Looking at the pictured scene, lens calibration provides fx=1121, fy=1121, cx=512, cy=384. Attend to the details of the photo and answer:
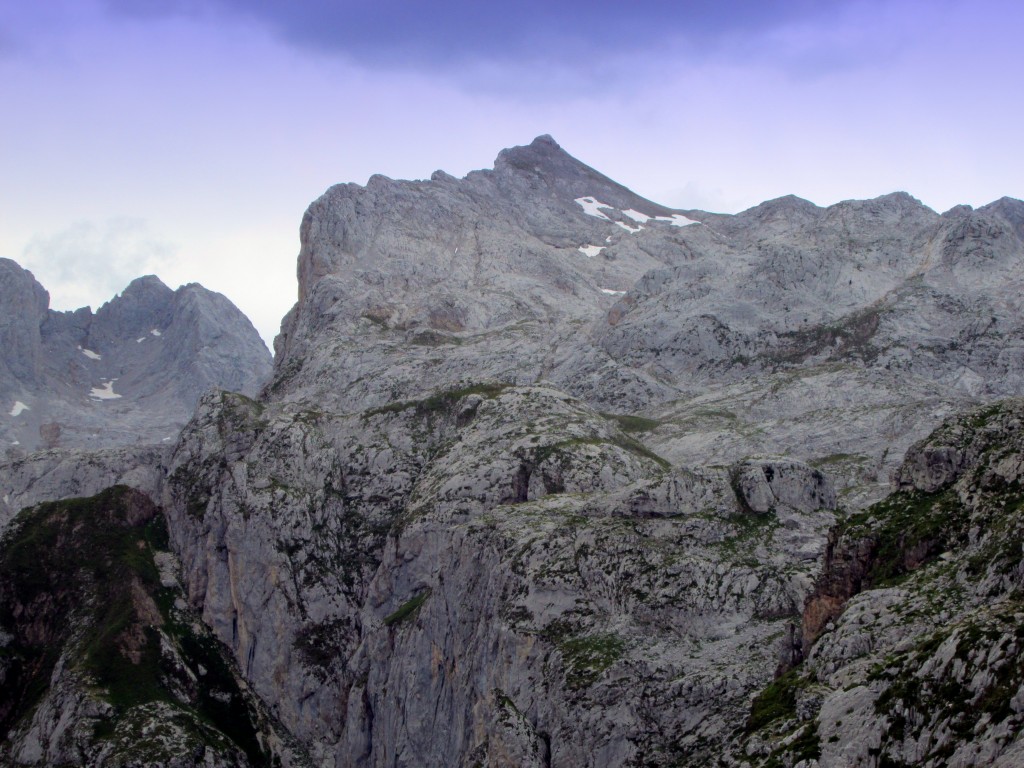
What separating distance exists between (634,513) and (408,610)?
2749cm

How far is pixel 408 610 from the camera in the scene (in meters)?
106

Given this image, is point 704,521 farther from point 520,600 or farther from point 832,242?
point 832,242

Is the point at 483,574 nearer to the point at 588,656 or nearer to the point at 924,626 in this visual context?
the point at 588,656

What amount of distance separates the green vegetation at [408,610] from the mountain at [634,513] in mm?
519

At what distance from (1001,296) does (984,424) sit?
4219 inches

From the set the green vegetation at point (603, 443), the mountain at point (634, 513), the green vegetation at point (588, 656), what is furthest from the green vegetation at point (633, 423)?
the green vegetation at point (588, 656)

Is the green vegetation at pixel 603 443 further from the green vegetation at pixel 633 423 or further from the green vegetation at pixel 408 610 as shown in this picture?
the green vegetation at pixel 408 610

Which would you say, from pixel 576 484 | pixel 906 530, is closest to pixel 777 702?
pixel 906 530

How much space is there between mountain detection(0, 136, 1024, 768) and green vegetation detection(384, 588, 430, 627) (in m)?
0.52

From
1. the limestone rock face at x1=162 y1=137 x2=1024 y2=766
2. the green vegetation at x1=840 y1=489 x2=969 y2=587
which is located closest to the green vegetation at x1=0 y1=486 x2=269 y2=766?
the limestone rock face at x1=162 y1=137 x2=1024 y2=766

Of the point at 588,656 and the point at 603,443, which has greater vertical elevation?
the point at 603,443

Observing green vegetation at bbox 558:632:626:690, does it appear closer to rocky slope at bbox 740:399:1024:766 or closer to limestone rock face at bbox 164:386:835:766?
limestone rock face at bbox 164:386:835:766

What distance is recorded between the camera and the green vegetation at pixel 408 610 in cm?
10331

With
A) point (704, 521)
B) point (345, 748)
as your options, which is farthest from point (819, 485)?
point (345, 748)
